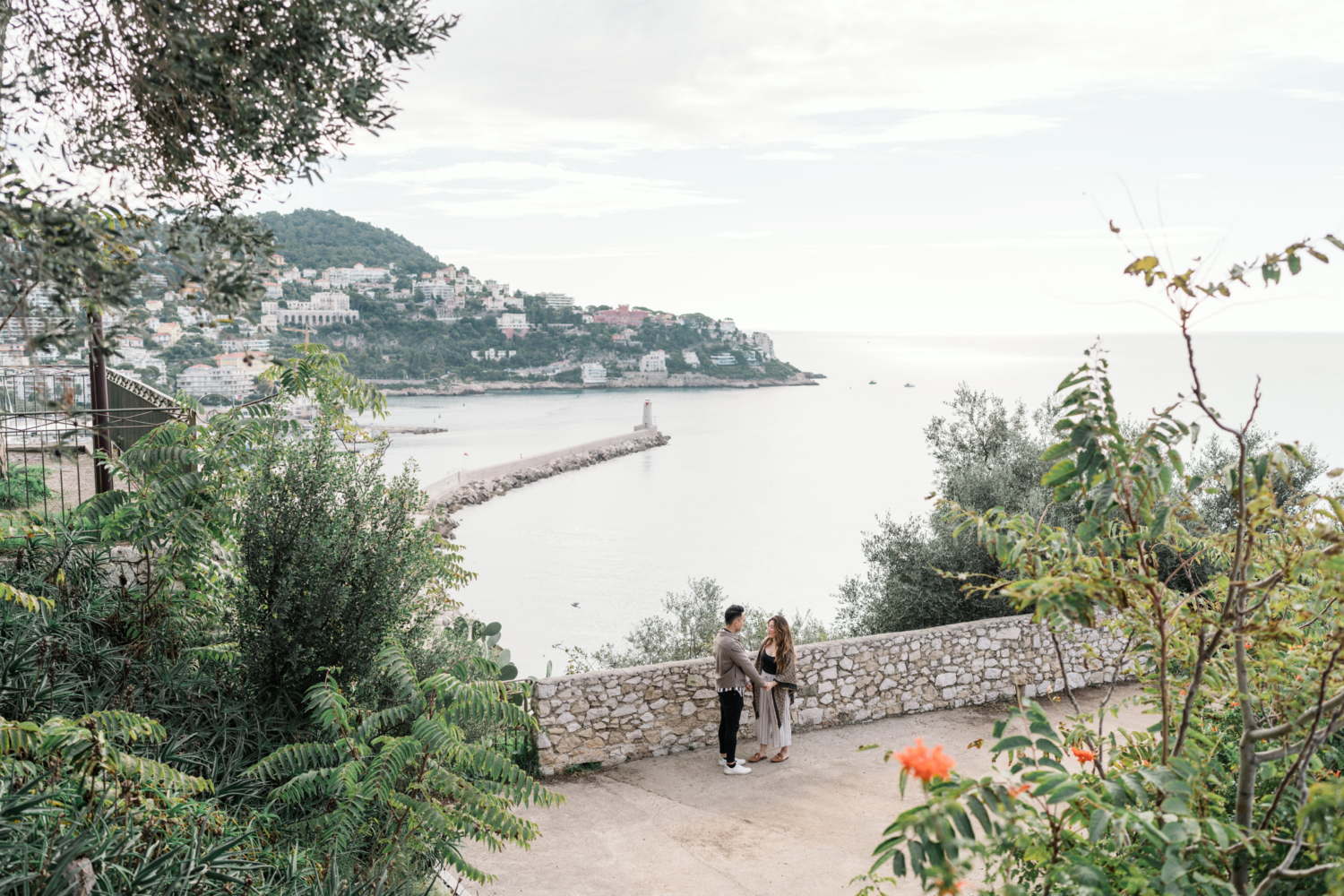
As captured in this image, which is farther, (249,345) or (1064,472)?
(249,345)

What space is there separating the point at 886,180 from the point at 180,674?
44.5 m

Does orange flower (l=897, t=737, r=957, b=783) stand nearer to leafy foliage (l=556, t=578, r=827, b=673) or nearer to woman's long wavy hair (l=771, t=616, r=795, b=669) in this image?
woman's long wavy hair (l=771, t=616, r=795, b=669)

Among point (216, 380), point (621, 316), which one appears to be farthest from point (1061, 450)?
point (621, 316)

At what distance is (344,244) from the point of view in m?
70.9

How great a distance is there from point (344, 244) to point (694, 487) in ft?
135

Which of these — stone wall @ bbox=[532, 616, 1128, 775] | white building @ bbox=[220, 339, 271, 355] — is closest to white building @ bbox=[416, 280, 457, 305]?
white building @ bbox=[220, 339, 271, 355]

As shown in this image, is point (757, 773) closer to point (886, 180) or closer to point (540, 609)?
point (540, 609)

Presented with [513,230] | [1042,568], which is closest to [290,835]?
Result: [1042,568]

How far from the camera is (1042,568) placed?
3061 millimetres

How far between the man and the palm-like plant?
2898mm

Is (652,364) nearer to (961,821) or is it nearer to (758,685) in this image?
(758,685)

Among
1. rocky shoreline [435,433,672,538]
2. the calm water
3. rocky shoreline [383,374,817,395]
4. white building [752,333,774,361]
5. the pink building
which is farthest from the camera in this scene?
white building [752,333,774,361]

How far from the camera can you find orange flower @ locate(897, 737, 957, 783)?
1819mm

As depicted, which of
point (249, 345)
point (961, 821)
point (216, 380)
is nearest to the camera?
point (961, 821)
